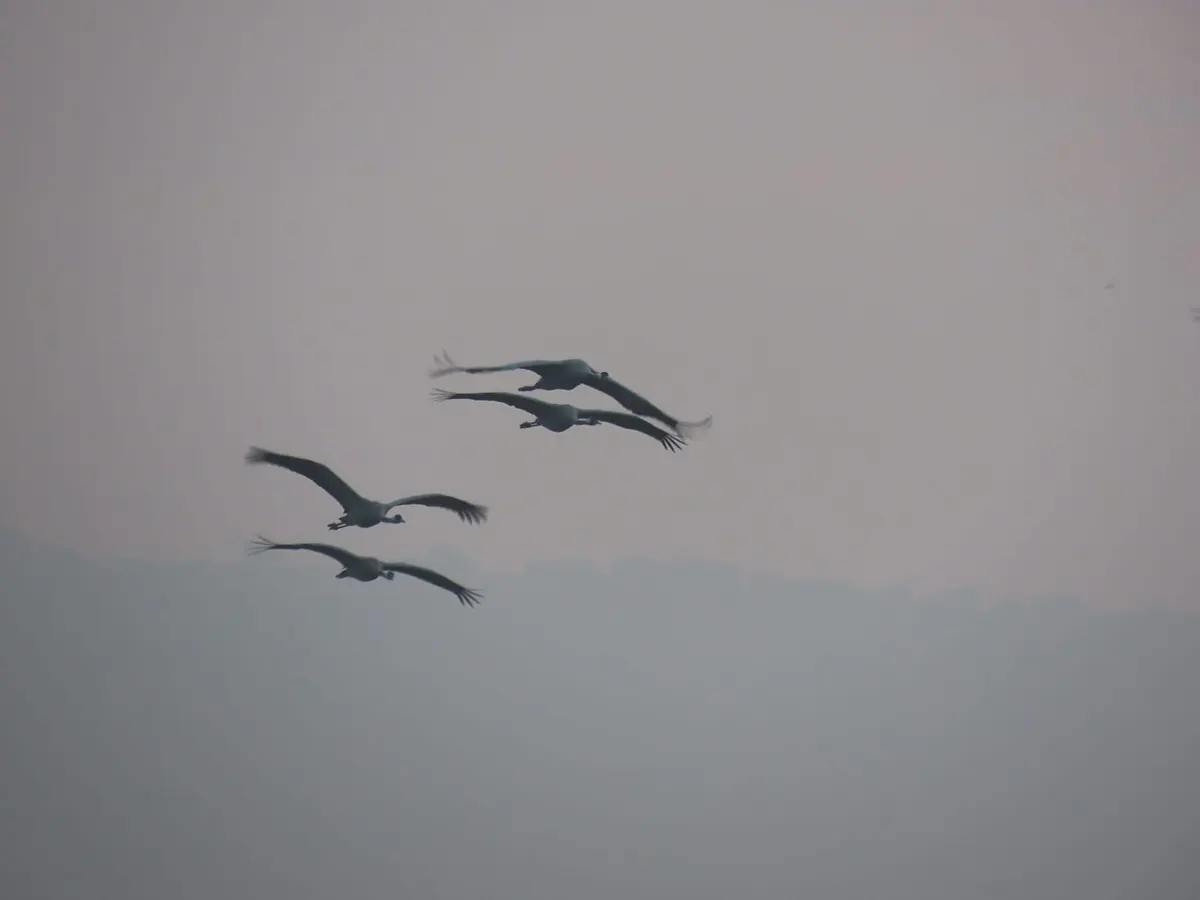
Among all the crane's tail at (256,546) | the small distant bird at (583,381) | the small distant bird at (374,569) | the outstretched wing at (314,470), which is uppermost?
the small distant bird at (583,381)

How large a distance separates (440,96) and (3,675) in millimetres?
7279

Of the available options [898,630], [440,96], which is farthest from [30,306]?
[898,630]

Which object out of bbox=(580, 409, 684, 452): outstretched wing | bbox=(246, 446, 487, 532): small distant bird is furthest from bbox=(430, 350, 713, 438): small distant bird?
bbox=(246, 446, 487, 532): small distant bird

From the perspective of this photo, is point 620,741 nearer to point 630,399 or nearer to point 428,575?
point 428,575

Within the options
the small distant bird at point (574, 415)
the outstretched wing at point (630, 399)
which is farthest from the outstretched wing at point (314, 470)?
the outstretched wing at point (630, 399)

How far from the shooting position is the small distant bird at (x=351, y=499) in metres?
10.4

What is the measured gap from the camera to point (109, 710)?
44.7 feet

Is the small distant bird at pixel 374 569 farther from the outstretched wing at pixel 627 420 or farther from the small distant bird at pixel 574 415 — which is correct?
the outstretched wing at pixel 627 420

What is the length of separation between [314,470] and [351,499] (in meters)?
0.45

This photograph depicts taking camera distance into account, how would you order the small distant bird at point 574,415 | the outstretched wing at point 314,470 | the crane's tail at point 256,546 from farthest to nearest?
the crane's tail at point 256,546
the outstretched wing at point 314,470
the small distant bird at point 574,415

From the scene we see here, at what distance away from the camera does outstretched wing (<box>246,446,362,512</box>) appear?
10398mm

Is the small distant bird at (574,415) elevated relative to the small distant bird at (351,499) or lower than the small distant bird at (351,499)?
elevated

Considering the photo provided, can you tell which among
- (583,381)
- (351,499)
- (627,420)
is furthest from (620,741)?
(583,381)

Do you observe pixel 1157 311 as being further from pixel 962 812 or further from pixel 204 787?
pixel 204 787
